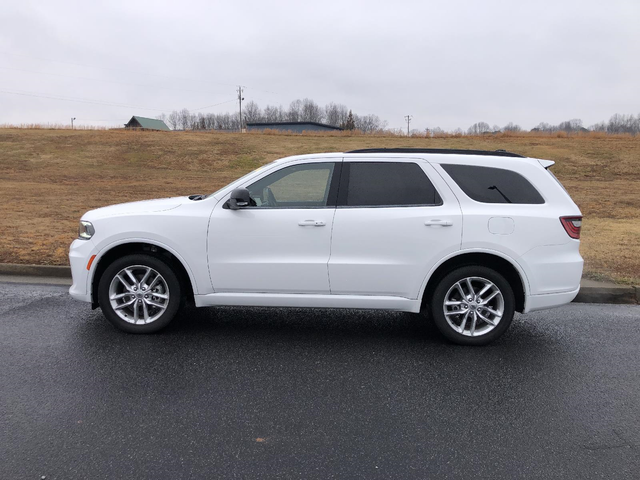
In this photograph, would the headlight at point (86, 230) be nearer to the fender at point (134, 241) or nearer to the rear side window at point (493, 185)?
the fender at point (134, 241)

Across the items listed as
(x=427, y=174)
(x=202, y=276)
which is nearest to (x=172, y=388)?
(x=202, y=276)

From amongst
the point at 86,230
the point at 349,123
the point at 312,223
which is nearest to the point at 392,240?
the point at 312,223

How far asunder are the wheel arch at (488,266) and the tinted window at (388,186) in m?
0.58

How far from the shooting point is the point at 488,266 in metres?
4.83

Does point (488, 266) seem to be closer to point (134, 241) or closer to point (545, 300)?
point (545, 300)

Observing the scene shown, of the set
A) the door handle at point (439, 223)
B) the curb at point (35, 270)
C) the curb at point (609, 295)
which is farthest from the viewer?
the curb at point (35, 270)

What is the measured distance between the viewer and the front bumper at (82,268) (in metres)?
4.91

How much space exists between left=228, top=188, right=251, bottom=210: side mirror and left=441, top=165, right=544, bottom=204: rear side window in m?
1.91

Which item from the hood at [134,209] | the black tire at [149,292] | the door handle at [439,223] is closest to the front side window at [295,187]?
the hood at [134,209]

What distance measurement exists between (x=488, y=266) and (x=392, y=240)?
3.26 ft

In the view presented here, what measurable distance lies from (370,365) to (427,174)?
6.19ft

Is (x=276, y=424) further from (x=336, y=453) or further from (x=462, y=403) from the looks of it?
(x=462, y=403)

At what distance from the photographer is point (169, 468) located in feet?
9.13

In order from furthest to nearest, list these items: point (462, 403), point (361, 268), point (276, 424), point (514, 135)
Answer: point (514, 135), point (361, 268), point (462, 403), point (276, 424)
